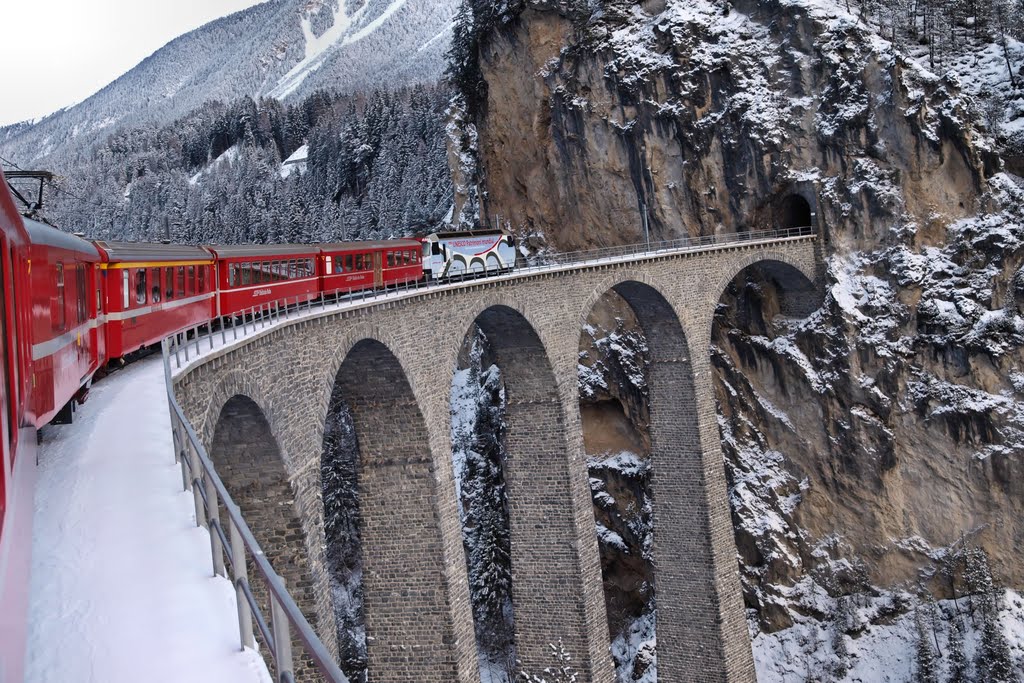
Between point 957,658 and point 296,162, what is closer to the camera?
point 957,658

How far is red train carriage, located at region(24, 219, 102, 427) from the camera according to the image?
788cm

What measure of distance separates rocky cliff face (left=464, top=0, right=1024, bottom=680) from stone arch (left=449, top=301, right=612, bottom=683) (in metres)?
14.1

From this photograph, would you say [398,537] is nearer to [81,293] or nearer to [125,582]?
[81,293]

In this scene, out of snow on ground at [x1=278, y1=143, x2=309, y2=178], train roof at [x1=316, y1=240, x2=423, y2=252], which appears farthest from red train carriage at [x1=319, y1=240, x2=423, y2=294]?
snow on ground at [x1=278, y1=143, x2=309, y2=178]

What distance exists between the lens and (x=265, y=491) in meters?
14.8

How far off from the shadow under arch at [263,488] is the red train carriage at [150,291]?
2109 mm

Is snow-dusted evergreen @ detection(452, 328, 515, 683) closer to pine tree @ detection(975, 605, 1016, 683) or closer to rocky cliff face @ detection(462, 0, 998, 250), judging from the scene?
rocky cliff face @ detection(462, 0, 998, 250)

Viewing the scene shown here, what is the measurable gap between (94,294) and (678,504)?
22015 mm

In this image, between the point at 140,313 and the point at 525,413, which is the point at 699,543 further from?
the point at 140,313

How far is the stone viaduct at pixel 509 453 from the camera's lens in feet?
49.1

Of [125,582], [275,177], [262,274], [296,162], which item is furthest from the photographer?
[296,162]

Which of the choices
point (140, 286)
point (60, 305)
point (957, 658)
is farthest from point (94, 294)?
point (957, 658)

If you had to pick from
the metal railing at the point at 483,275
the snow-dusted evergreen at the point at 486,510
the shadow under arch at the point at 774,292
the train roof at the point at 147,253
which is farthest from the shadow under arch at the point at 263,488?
the shadow under arch at the point at 774,292

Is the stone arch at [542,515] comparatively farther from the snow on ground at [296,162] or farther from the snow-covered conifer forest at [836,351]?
the snow on ground at [296,162]
